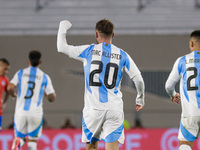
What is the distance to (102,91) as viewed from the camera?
13.8 ft

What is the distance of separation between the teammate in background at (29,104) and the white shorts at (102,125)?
2411 mm

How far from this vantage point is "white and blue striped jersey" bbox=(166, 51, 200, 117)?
4492 mm

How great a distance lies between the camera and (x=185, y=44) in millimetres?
16578

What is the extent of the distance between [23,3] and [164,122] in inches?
273

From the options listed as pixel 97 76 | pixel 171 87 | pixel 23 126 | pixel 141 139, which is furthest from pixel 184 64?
pixel 141 139

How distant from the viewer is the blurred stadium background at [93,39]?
14.9 meters

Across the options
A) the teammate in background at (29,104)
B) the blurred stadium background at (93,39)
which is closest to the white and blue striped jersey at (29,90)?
the teammate in background at (29,104)

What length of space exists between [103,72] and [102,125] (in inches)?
21.8

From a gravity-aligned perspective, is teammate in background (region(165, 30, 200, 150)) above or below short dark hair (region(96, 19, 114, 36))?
below

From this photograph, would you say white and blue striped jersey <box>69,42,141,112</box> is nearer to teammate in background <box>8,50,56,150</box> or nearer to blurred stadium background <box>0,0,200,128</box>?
teammate in background <box>8,50,56,150</box>

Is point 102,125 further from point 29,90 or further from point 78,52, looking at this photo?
point 29,90

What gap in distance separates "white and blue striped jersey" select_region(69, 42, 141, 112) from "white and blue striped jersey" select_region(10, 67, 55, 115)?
2.39 m

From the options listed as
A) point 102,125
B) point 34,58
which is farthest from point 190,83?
point 34,58

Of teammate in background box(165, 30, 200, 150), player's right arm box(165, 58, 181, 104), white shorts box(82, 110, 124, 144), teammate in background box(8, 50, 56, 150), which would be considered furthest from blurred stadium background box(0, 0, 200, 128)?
white shorts box(82, 110, 124, 144)
